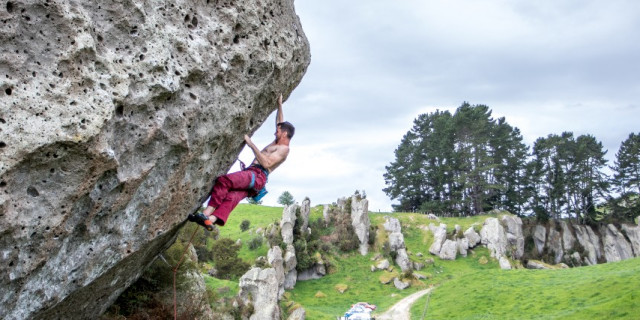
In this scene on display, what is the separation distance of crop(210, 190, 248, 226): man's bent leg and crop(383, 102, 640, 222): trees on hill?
6467 centimetres

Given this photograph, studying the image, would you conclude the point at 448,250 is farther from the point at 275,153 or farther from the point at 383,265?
the point at 275,153

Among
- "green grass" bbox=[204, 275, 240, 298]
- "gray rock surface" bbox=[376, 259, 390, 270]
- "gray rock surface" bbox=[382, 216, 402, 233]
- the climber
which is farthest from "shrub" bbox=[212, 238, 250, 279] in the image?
the climber

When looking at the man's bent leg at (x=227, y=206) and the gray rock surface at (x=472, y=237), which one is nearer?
the man's bent leg at (x=227, y=206)

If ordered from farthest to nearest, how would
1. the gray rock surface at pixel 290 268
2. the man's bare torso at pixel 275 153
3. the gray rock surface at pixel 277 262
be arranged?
the gray rock surface at pixel 290 268
the gray rock surface at pixel 277 262
the man's bare torso at pixel 275 153

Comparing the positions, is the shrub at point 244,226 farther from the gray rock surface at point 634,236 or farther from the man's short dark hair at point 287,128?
the gray rock surface at point 634,236

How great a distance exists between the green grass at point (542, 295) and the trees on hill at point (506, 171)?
108 ft

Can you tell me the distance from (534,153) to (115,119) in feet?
270

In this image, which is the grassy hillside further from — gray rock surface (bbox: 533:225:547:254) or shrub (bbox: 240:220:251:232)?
gray rock surface (bbox: 533:225:547:254)

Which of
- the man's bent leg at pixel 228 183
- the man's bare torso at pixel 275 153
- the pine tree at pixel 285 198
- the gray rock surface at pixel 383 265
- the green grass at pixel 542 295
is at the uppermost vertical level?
the pine tree at pixel 285 198

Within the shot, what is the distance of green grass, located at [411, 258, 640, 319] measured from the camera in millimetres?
25020

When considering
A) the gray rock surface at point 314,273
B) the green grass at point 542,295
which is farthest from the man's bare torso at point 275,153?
the gray rock surface at point 314,273

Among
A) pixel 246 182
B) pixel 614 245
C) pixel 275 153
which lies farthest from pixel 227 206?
pixel 614 245

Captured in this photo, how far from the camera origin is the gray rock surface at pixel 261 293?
82.1 feet

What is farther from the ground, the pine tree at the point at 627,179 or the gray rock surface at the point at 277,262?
the pine tree at the point at 627,179
